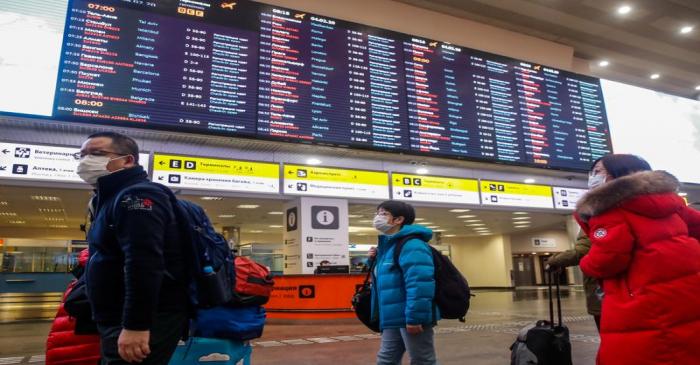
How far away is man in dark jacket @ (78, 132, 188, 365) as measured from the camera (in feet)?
4.95

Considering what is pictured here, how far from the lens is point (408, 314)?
2379 mm

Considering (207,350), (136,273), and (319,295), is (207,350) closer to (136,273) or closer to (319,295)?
(136,273)

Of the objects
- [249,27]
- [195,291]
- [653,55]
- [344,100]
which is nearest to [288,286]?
[344,100]

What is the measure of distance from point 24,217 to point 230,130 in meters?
11.2

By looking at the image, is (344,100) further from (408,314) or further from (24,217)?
(24,217)

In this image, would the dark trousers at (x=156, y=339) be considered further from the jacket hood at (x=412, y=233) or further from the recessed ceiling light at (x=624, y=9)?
the recessed ceiling light at (x=624, y=9)

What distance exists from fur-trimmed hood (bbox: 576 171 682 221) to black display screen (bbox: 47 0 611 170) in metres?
6.15

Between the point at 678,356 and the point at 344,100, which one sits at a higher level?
the point at 344,100

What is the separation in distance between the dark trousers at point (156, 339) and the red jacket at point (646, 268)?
1.63m

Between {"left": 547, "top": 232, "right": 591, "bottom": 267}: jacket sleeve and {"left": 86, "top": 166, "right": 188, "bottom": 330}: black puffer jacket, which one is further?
{"left": 547, "top": 232, "right": 591, "bottom": 267}: jacket sleeve

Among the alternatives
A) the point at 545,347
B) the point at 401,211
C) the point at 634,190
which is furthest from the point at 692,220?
the point at 401,211

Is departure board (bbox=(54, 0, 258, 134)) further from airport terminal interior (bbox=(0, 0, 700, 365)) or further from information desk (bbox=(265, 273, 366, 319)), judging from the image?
information desk (bbox=(265, 273, 366, 319))

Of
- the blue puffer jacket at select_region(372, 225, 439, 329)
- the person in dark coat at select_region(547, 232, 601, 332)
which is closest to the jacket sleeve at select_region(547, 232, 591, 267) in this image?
→ the person in dark coat at select_region(547, 232, 601, 332)

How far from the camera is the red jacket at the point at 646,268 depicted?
157 cm
